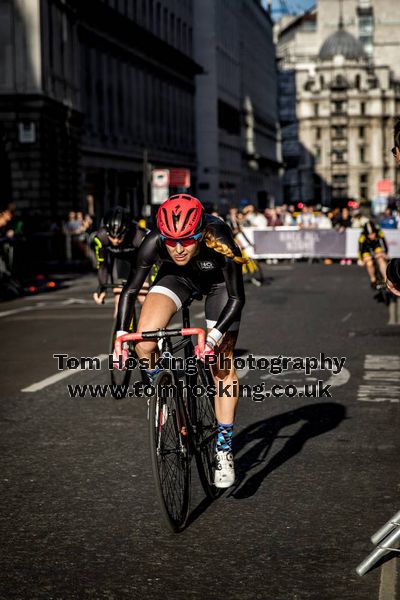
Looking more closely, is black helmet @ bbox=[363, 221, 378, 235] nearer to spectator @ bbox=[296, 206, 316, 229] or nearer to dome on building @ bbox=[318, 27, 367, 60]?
spectator @ bbox=[296, 206, 316, 229]

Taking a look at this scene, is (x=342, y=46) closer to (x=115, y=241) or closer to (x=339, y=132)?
(x=339, y=132)

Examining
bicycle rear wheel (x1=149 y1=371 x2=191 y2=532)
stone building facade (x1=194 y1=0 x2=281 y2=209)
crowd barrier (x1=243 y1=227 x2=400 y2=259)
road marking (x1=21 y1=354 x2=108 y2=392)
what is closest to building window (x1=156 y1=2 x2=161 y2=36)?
stone building facade (x1=194 y1=0 x2=281 y2=209)

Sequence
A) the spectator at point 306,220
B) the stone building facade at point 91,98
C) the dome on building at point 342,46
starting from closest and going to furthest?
the spectator at point 306,220 → the stone building facade at point 91,98 → the dome on building at point 342,46

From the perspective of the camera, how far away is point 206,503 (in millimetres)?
6480

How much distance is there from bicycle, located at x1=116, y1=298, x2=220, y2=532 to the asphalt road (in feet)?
0.54

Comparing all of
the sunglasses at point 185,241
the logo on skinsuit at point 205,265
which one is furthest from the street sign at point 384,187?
the sunglasses at point 185,241

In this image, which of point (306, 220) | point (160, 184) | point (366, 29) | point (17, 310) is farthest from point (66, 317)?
point (366, 29)

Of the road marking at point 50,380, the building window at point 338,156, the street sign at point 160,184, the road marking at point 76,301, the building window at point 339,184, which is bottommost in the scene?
the road marking at point 76,301

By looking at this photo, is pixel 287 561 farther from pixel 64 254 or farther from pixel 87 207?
pixel 87 207

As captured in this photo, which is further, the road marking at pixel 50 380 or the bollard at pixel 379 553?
the road marking at pixel 50 380

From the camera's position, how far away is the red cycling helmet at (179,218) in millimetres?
5957

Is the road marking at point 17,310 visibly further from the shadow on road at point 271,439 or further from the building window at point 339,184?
the building window at point 339,184

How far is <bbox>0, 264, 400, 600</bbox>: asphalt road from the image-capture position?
16.6 ft

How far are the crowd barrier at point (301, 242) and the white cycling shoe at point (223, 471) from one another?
3249 cm
